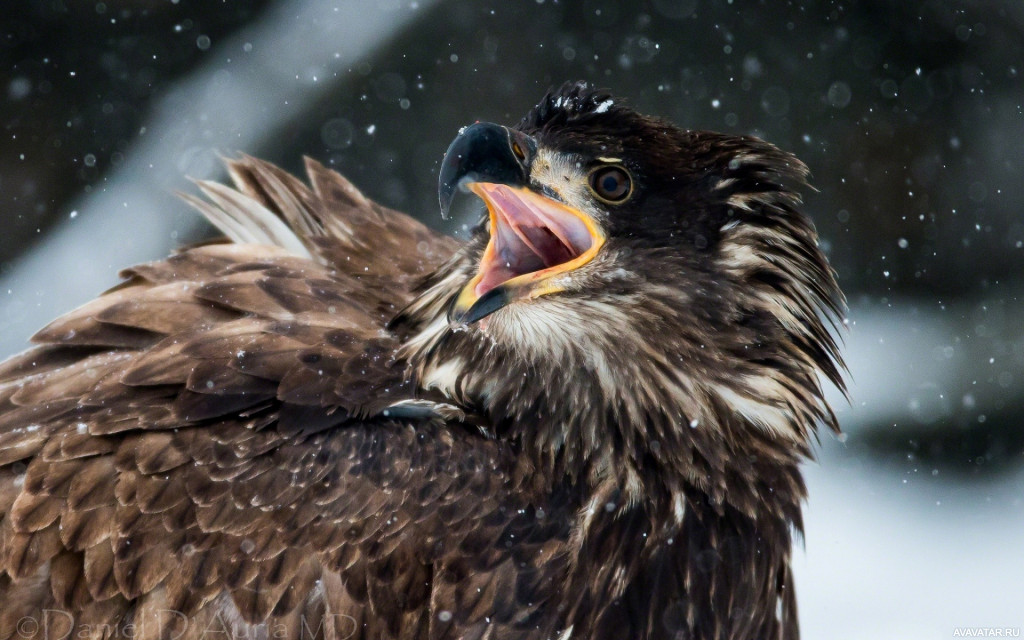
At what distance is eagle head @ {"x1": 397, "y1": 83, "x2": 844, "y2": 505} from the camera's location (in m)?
2.68

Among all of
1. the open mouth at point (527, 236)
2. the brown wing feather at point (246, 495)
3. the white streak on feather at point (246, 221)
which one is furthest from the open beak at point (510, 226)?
the white streak on feather at point (246, 221)

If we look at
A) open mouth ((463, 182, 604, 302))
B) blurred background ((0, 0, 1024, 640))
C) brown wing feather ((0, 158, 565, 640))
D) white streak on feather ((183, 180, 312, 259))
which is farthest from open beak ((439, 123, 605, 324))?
blurred background ((0, 0, 1024, 640))

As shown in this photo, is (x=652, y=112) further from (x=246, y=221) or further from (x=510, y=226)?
(x=510, y=226)

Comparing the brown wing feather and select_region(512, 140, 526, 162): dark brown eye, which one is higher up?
select_region(512, 140, 526, 162): dark brown eye

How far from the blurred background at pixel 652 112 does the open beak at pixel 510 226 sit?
15.5ft

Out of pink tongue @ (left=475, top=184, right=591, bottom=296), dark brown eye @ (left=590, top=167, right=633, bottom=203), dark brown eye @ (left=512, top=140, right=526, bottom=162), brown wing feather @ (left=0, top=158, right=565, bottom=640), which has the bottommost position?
brown wing feather @ (left=0, top=158, right=565, bottom=640)

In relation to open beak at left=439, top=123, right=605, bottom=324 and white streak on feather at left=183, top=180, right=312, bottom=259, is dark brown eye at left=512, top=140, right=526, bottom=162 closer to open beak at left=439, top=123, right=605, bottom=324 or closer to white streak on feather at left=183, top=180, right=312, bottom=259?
open beak at left=439, top=123, right=605, bottom=324

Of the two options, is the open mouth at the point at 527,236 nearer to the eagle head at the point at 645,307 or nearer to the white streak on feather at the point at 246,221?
the eagle head at the point at 645,307

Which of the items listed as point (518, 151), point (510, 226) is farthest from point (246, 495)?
point (518, 151)

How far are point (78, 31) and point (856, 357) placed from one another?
238 inches

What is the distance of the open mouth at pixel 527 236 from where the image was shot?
2660 millimetres

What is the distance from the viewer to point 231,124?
778 centimetres

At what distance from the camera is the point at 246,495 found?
2531 mm

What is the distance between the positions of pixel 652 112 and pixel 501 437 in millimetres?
5430
